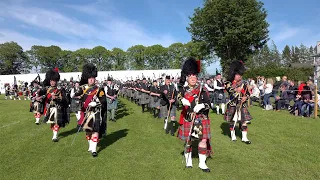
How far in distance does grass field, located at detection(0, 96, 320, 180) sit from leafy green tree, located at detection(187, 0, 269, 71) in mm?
27899

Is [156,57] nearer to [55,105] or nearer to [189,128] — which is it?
[55,105]

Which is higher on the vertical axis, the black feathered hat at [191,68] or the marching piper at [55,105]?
the black feathered hat at [191,68]

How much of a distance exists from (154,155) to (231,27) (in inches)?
1313

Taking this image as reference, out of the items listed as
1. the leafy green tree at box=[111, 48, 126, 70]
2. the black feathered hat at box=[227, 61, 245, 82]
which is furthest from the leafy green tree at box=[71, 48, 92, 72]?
the black feathered hat at box=[227, 61, 245, 82]

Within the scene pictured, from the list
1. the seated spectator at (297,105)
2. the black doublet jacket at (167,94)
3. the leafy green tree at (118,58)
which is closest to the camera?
the black doublet jacket at (167,94)

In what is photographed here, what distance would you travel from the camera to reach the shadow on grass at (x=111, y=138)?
8.22 meters

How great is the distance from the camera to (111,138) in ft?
30.2

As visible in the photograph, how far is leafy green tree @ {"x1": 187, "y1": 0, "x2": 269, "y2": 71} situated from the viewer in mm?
36375

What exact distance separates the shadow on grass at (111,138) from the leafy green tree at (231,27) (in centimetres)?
2870

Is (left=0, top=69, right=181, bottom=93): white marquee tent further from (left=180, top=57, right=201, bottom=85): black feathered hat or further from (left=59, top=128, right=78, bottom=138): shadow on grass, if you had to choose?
(left=180, top=57, right=201, bottom=85): black feathered hat

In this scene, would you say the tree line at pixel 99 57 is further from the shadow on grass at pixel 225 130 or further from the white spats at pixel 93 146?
the white spats at pixel 93 146

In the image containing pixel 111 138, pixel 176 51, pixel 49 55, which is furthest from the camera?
pixel 49 55

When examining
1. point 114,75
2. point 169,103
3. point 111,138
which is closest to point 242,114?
point 169,103

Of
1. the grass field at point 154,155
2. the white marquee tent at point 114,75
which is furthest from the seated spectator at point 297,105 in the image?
the white marquee tent at point 114,75
